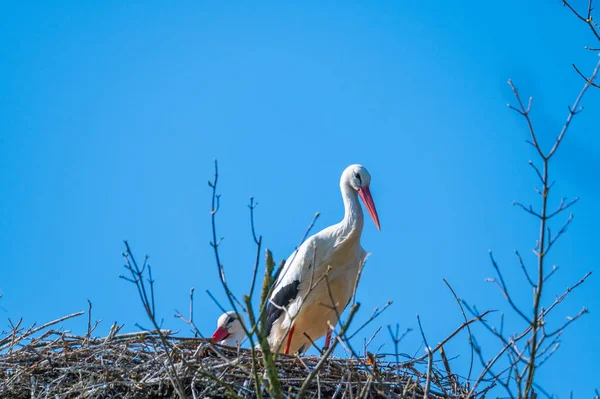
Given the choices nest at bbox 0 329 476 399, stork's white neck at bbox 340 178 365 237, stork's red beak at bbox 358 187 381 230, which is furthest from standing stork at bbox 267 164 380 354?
nest at bbox 0 329 476 399

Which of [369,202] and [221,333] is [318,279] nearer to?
[369,202]

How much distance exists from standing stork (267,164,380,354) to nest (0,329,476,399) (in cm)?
113

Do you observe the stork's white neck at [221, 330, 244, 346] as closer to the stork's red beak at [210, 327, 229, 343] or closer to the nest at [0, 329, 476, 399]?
the stork's red beak at [210, 327, 229, 343]

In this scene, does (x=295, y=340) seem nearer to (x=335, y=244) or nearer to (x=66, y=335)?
(x=335, y=244)

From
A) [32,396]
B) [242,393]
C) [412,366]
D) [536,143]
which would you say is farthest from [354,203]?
[536,143]

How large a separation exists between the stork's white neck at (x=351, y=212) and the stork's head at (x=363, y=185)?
4 cm

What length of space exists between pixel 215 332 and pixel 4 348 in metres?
2.74

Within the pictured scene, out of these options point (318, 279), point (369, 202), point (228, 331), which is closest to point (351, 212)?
point (369, 202)

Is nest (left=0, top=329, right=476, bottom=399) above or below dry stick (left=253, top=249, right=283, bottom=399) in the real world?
above

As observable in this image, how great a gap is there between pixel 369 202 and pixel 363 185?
150 millimetres

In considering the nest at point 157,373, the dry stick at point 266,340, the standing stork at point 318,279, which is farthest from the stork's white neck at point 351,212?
the dry stick at point 266,340

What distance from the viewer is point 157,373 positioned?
4.22 meters

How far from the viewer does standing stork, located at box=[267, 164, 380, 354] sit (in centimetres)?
581

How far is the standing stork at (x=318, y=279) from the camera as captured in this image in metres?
5.81
